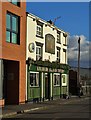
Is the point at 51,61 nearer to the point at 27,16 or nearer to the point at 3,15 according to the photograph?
the point at 27,16

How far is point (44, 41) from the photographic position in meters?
34.7

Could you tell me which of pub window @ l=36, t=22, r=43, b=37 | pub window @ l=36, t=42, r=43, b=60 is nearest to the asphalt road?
pub window @ l=36, t=42, r=43, b=60

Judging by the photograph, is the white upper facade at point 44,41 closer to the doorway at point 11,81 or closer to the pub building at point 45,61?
the pub building at point 45,61

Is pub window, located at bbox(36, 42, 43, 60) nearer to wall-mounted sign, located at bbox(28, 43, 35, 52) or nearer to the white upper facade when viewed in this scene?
the white upper facade

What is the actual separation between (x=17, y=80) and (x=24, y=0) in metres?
5.95

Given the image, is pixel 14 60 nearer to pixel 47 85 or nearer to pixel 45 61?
pixel 45 61

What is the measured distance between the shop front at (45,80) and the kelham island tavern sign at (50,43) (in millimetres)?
1209

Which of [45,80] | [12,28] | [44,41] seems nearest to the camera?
[12,28]

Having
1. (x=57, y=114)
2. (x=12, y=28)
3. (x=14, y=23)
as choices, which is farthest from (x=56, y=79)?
(x=57, y=114)

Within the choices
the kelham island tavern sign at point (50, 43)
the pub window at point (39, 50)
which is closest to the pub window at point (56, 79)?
the kelham island tavern sign at point (50, 43)

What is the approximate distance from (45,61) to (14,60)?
248 inches

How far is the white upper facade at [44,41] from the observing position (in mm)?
31397

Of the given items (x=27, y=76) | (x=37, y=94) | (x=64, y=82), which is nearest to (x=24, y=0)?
(x=27, y=76)

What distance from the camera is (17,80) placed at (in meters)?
29.2
